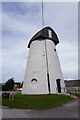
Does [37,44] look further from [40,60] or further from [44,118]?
[44,118]

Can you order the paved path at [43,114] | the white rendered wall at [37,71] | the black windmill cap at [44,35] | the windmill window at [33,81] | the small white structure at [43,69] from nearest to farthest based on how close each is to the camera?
the paved path at [43,114] → the white rendered wall at [37,71] → the small white structure at [43,69] → the windmill window at [33,81] → the black windmill cap at [44,35]

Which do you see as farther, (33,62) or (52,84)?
(33,62)

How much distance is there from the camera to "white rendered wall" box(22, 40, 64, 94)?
15.1 metres

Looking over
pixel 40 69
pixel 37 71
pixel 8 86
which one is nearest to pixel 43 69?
pixel 40 69

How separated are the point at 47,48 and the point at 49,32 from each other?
339cm

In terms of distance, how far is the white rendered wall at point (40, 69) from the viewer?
49.7 feet

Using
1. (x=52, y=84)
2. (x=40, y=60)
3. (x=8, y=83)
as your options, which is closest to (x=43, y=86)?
(x=52, y=84)

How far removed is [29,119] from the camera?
534cm

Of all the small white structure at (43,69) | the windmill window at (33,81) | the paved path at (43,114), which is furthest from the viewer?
the windmill window at (33,81)

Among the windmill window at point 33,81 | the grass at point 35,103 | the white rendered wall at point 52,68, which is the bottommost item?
the grass at point 35,103

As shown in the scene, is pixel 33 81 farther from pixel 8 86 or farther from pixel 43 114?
pixel 8 86

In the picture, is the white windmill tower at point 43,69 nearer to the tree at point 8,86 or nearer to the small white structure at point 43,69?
the small white structure at point 43,69

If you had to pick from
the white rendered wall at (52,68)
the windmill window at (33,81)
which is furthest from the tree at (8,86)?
the white rendered wall at (52,68)

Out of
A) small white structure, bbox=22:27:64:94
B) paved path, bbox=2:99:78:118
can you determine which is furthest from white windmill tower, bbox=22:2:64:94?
paved path, bbox=2:99:78:118
